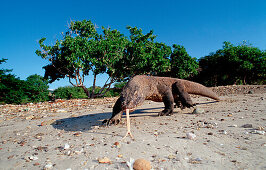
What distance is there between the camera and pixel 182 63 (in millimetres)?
20047

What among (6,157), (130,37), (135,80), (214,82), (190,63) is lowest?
(6,157)

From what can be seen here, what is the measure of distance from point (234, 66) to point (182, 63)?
32.9 feet

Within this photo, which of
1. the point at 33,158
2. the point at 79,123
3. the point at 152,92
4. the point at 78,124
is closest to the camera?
the point at 33,158

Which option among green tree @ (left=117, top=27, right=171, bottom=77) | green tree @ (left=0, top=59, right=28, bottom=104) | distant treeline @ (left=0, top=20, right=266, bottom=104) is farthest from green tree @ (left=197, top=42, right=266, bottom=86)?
green tree @ (left=0, top=59, right=28, bottom=104)

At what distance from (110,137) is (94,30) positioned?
50.6ft

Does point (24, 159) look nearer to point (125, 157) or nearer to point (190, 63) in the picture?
point (125, 157)

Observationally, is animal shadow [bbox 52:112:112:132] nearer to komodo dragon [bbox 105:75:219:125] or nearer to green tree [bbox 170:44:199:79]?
komodo dragon [bbox 105:75:219:125]

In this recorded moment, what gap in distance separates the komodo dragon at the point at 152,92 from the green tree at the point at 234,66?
2067cm

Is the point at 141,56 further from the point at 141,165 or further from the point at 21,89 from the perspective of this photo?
the point at 141,165

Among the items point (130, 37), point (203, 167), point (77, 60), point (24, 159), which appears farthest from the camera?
point (130, 37)

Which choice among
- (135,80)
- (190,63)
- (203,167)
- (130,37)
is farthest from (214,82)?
(203,167)

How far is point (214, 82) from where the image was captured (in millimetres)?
28516

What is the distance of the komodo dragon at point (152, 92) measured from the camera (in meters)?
3.61

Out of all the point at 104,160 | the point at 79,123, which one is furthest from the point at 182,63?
the point at 104,160
